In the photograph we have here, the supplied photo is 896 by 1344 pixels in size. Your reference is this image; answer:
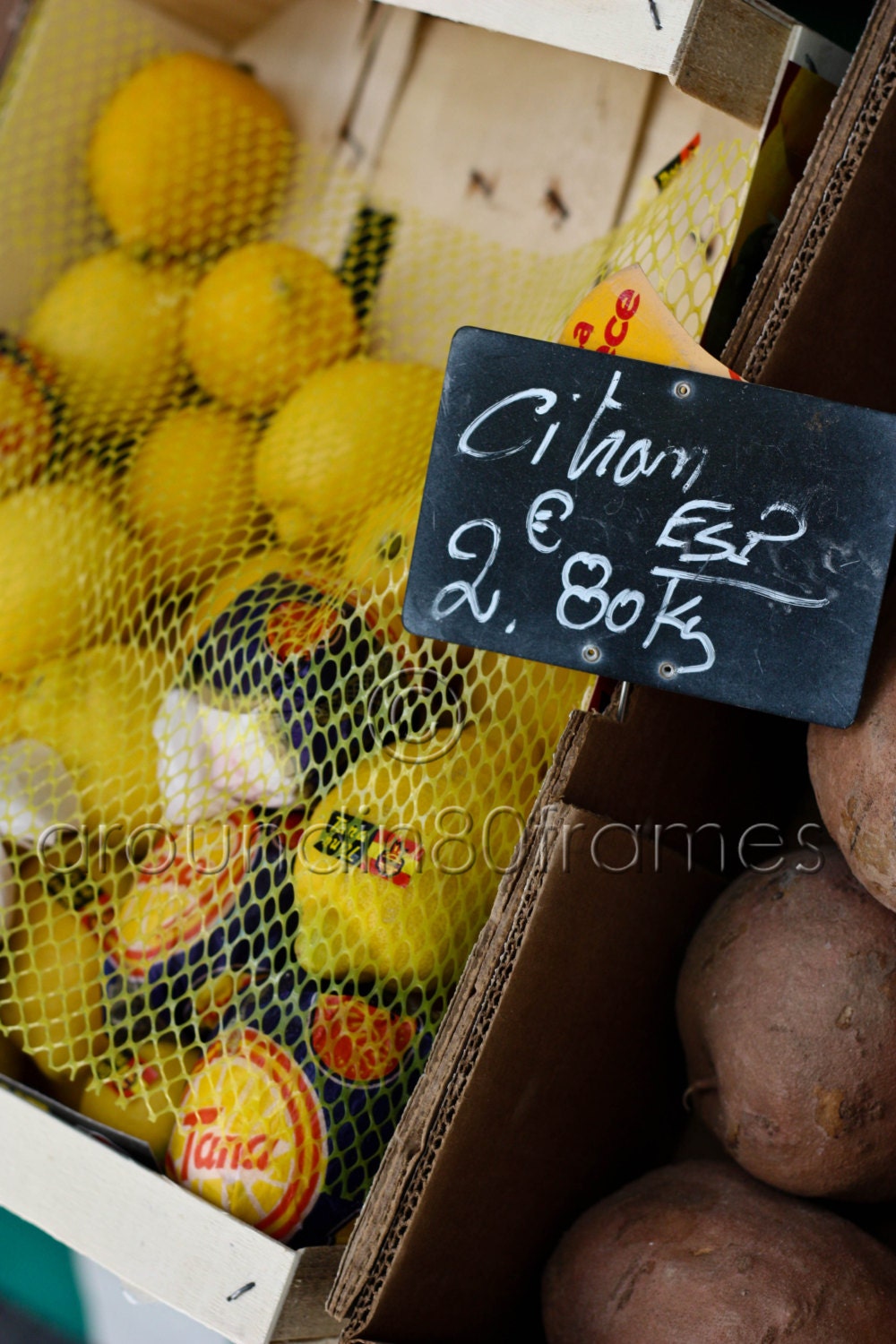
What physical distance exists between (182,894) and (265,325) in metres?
0.64

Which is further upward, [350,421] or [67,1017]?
[350,421]

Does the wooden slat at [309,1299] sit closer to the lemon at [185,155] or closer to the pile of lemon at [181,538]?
the pile of lemon at [181,538]

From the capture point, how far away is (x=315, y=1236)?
91cm

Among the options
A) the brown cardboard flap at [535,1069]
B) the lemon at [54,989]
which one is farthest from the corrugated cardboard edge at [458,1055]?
the lemon at [54,989]

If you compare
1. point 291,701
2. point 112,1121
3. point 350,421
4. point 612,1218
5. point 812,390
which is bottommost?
point 112,1121

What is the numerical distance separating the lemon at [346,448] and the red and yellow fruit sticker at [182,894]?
1.01ft

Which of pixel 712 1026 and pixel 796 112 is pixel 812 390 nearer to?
pixel 796 112

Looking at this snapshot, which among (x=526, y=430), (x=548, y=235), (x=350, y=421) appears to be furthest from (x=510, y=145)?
(x=526, y=430)

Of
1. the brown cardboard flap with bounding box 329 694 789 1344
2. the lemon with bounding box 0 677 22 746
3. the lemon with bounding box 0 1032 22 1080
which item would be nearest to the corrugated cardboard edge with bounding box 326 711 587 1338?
the brown cardboard flap with bounding box 329 694 789 1344

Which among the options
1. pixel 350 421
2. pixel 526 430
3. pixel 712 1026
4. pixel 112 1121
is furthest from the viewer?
pixel 350 421

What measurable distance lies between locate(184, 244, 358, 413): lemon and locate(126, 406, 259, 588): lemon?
0.20 feet

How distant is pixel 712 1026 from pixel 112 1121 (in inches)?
21.3

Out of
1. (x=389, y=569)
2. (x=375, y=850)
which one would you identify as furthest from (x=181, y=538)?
(x=375, y=850)

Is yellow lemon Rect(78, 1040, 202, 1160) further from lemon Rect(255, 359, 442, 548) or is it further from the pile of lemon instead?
lemon Rect(255, 359, 442, 548)
